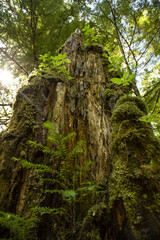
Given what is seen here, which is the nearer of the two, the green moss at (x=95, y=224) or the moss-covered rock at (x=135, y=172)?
the moss-covered rock at (x=135, y=172)

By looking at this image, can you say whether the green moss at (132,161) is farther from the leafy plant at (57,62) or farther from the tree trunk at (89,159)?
the leafy plant at (57,62)

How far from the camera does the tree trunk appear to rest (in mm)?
1444

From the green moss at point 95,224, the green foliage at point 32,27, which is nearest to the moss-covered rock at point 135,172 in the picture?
the green moss at point 95,224

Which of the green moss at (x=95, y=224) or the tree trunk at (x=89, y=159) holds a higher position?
the tree trunk at (x=89, y=159)

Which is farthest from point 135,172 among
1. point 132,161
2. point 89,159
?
point 89,159

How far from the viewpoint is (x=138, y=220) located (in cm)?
129

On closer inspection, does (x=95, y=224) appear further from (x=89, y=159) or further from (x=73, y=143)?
(x=73, y=143)

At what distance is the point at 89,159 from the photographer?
2.66m

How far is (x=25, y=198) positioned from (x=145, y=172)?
1835mm

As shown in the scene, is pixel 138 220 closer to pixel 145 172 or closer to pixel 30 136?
pixel 145 172

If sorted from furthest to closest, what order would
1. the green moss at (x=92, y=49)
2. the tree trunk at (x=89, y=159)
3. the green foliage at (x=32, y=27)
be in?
the green foliage at (x=32, y=27) < the green moss at (x=92, y=49) < the tree trunk at (x=89, y=159)

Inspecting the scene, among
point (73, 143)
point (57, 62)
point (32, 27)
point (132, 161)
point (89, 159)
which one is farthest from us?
point (32, 27)

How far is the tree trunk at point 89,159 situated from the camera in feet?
4.74

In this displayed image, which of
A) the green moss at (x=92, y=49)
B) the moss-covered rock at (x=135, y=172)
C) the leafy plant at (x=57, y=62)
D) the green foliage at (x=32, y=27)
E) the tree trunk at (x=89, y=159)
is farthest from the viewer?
the green foliage at (x=32, y=27)
